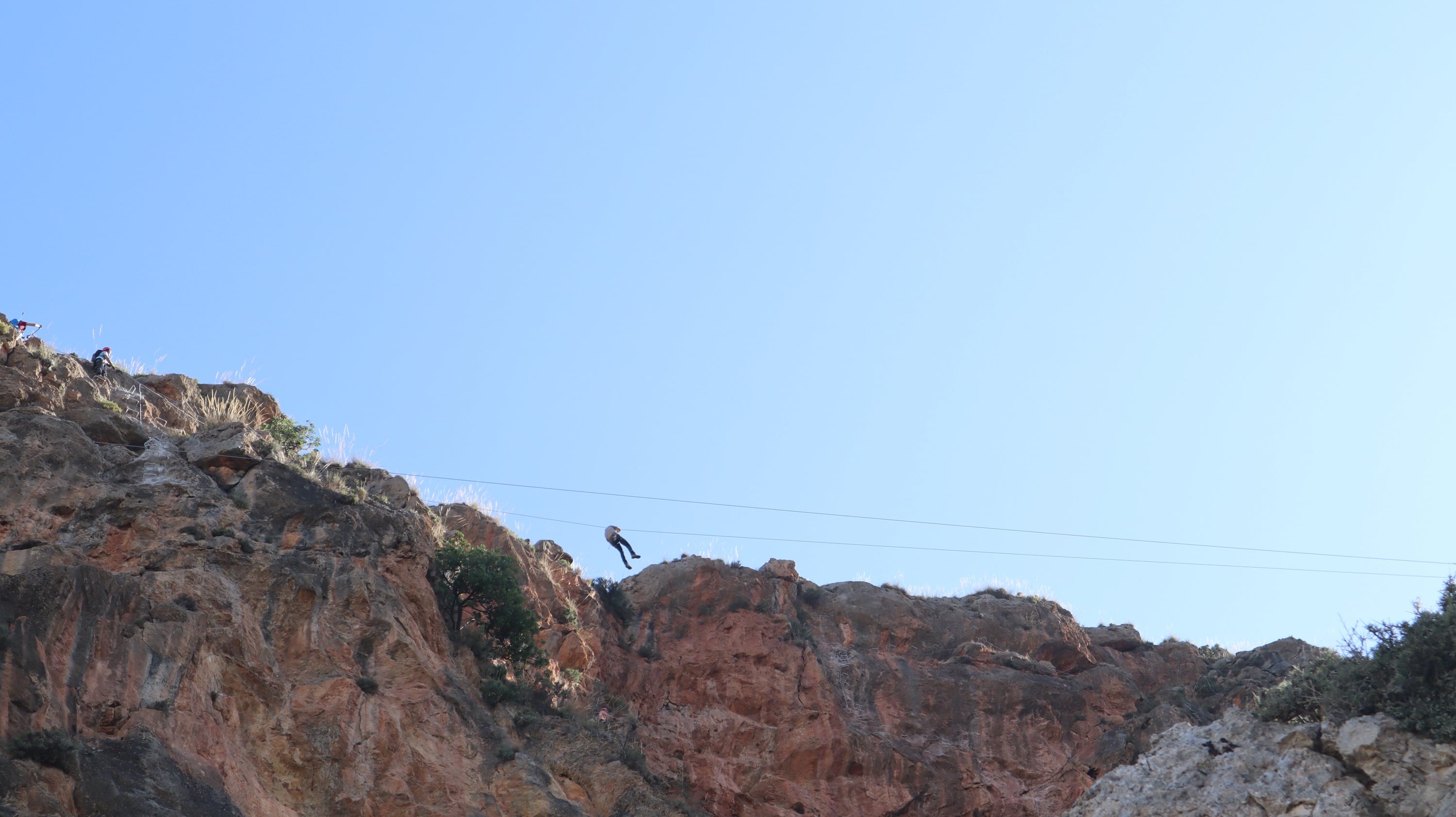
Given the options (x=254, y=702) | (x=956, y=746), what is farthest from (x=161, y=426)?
(x=956, y=746)

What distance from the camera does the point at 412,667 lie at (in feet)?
74.4

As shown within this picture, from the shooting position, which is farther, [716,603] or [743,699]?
[716,603]

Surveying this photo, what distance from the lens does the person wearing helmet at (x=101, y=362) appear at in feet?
85.4

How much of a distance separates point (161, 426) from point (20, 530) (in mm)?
5659

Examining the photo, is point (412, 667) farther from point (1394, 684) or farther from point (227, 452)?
point (1394, 684)

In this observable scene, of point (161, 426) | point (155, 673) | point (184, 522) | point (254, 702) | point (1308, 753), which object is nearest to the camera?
point (1308, 753)

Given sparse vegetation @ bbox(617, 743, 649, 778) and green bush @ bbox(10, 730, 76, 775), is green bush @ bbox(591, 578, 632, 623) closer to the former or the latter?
sparse vegetation @ bbox(617, 743, 649, 778)

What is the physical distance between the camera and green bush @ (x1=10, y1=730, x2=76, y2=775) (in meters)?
15.0

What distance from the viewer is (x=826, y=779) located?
3042 centimetres

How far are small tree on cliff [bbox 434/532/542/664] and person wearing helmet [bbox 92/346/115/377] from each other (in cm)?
758

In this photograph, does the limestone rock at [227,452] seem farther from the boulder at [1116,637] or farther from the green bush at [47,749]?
the boulder at [1116,637]

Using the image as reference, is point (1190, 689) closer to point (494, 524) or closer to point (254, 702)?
point (494, 524)

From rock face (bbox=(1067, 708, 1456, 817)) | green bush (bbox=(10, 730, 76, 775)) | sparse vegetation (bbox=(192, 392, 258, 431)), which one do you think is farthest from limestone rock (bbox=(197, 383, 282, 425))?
rock face (bbox=(1067, 708, 1456, 817))

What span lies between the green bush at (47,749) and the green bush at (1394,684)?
14.8 meters
